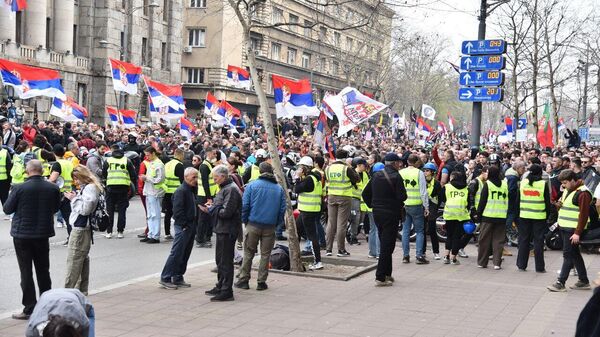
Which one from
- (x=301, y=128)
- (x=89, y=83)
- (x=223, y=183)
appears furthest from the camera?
(x=89, y=83)

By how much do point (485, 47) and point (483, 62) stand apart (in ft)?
1.38

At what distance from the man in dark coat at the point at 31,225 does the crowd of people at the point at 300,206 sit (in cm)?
1

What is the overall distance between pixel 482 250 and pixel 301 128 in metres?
28.6

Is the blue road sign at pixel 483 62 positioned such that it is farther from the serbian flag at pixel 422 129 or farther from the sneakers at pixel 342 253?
the serbian flag at pixel 422 129

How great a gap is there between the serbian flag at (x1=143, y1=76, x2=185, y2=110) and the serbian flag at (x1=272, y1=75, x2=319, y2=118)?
7.31 m

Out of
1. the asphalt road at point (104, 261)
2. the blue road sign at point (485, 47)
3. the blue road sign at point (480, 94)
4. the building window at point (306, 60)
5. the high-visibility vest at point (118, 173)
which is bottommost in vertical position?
the asphalt road at point (104, 261)

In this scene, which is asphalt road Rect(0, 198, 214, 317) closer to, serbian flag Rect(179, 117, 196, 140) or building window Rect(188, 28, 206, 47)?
serbian flag Rect(179, 117, 196, 140)

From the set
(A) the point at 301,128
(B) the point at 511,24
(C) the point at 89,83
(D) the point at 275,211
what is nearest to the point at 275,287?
(D) the point at 275,211

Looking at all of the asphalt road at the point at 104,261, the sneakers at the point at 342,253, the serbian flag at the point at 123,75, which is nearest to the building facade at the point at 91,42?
the serbian flag at the point at 123,75

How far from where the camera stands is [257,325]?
8680 millimetres

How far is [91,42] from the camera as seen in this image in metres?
49.6

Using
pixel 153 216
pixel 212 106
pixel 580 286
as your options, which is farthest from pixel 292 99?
pixel 580 286

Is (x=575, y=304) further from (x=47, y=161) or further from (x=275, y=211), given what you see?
(x=47, y=161)

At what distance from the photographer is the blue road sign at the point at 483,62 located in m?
19.3
